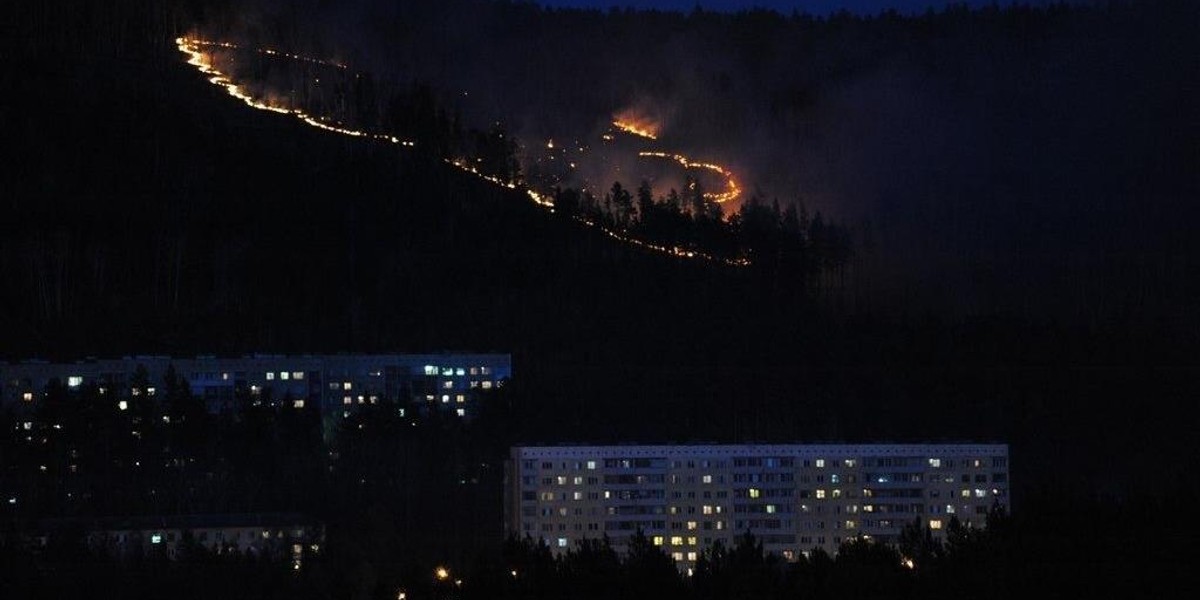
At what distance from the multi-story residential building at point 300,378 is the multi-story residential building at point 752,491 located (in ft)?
14.6

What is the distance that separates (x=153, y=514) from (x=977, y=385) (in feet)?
44.6

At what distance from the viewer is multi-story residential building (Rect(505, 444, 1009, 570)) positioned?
3166cm

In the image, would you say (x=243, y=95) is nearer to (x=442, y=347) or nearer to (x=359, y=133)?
(x=359, y=133)

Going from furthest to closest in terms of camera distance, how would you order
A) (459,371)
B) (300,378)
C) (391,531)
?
(459,371)
(300,378)
(391,531)

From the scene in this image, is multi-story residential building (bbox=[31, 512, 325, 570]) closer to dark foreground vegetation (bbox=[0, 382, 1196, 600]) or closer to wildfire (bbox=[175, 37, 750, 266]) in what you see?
dark foreground vegetation (bbox=[0, 382, 1196, 600])

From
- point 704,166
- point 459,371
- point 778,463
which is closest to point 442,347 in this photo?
point 459,371

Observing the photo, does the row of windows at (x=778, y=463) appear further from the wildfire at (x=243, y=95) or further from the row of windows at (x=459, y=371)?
the wildfire at (x=243, y=95)

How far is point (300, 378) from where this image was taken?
38.1m

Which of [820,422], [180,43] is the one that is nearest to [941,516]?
[820,422]

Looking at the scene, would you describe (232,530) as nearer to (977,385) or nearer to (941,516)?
(941,516)

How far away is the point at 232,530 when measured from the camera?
29.7m

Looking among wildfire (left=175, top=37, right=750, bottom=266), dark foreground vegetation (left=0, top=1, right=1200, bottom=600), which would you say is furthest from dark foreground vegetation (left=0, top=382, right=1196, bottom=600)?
wildfire (left=175, top=37, right=750, bottom=266)

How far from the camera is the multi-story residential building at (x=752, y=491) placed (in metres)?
31.7

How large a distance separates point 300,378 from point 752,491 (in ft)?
30.5
